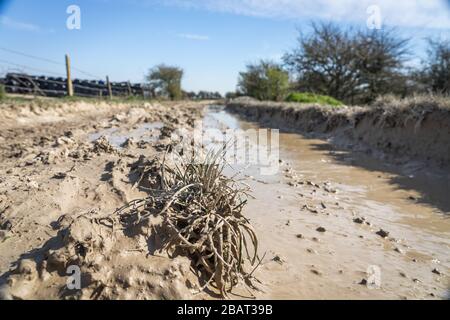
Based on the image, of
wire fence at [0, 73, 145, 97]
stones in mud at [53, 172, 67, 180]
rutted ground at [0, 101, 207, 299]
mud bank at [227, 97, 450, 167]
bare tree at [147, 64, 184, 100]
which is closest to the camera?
rutted ground at [0, 101, 207, 299]

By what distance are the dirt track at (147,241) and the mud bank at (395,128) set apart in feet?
7.41

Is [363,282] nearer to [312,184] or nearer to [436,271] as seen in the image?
[436,271]

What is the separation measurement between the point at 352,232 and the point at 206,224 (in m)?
1.59

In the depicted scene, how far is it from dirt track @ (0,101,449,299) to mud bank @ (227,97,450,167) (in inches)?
88.9

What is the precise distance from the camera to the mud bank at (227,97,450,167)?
6082 millimetres

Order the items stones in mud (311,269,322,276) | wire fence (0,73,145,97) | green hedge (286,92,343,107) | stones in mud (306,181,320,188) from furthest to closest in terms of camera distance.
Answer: green hedge (286,92,343,107)
wire fence (0,73,145,97)
stones in mud (306,181,320,188)
stones in mud (311,269,322,276)

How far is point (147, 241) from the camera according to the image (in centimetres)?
232

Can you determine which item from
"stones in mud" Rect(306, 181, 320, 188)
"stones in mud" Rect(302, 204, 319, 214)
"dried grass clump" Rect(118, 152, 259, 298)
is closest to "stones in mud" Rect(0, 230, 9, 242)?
"dried grass clump" Rect(118, 152, 259, 298)

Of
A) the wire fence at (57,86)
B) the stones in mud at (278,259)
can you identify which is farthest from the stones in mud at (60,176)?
the wire fence at (57,86)

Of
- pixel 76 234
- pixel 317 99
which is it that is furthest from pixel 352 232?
pixel 317 99

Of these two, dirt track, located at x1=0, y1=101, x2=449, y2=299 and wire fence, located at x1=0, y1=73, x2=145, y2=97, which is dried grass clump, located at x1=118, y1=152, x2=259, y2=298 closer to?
dirt track, located at x1=0, y1=101, x2=449, y2=299

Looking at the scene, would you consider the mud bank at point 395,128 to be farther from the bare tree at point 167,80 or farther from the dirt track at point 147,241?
the bare tree at point 167,80

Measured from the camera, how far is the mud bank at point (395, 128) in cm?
608
